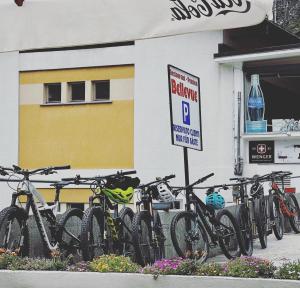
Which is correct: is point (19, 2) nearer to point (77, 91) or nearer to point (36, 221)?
point (36, 221)

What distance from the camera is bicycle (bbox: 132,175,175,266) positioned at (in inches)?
315

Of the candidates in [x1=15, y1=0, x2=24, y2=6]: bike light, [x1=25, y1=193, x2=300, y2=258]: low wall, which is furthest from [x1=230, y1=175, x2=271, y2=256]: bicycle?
[x1=15, y1=0, x2=24, y2=6]: bike light

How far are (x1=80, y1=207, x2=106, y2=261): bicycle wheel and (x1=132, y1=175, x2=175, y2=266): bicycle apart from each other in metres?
0.39

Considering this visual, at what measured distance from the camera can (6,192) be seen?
18609 millimetres

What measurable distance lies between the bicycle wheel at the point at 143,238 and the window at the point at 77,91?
10.6 meters

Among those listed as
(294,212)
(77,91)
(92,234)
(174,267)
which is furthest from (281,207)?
(77,91)

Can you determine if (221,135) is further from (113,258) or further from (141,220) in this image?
(113,258)

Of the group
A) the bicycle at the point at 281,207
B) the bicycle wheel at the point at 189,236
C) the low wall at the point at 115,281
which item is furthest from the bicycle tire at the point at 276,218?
the low wall at the point at 115,281

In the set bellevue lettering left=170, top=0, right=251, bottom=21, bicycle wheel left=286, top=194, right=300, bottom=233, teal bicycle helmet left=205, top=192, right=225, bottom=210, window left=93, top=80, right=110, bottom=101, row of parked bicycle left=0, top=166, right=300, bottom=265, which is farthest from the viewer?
window left=93, top=80, right=110, bottom=101

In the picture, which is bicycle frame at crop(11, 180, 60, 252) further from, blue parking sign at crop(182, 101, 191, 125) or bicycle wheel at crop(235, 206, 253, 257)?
bicycle wheel at crop(235, 206, 253, 257)

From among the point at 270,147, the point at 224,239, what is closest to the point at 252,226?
the point at 224,239

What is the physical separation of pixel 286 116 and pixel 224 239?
36.8 feet

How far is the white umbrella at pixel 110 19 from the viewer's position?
4.40 meters

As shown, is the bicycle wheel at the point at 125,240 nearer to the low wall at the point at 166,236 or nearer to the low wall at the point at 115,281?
the low wall at the point at 166,236
